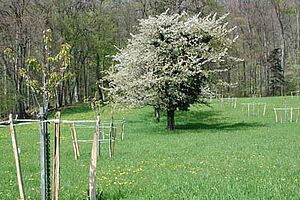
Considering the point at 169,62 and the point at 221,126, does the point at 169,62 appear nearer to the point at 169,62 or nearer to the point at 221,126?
the point at 169,62

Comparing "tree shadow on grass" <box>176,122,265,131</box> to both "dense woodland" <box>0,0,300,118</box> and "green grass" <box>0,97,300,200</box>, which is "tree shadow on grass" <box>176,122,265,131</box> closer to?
"green grass" <box>0,97,300,200</box>

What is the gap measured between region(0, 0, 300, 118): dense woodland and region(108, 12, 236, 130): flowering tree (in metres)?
11.5

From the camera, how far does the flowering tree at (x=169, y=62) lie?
31.5 meters

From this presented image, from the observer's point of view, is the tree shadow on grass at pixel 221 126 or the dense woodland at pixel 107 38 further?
the dense woodland at pixel 107 38

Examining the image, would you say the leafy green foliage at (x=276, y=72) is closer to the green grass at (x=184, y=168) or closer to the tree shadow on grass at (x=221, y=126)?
the tree shadow on grass at (x=221, y=126)

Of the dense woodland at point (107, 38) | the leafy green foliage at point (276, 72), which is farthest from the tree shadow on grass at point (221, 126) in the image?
the leafy green foliage at point (276, 72)

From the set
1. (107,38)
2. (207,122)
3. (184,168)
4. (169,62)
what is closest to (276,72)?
(107,38)

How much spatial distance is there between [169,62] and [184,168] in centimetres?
1805

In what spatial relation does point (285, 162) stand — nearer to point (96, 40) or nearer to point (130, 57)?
point (130, 57)

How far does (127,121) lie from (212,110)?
9.92 m

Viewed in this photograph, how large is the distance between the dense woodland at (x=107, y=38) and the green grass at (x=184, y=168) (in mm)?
21283

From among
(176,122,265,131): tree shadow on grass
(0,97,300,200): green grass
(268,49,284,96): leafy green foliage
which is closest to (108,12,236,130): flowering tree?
(176,122,265,131): tree shadow on grass

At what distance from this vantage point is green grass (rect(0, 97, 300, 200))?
9.88 m

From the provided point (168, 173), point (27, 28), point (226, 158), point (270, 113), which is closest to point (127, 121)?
point (270, 113)
